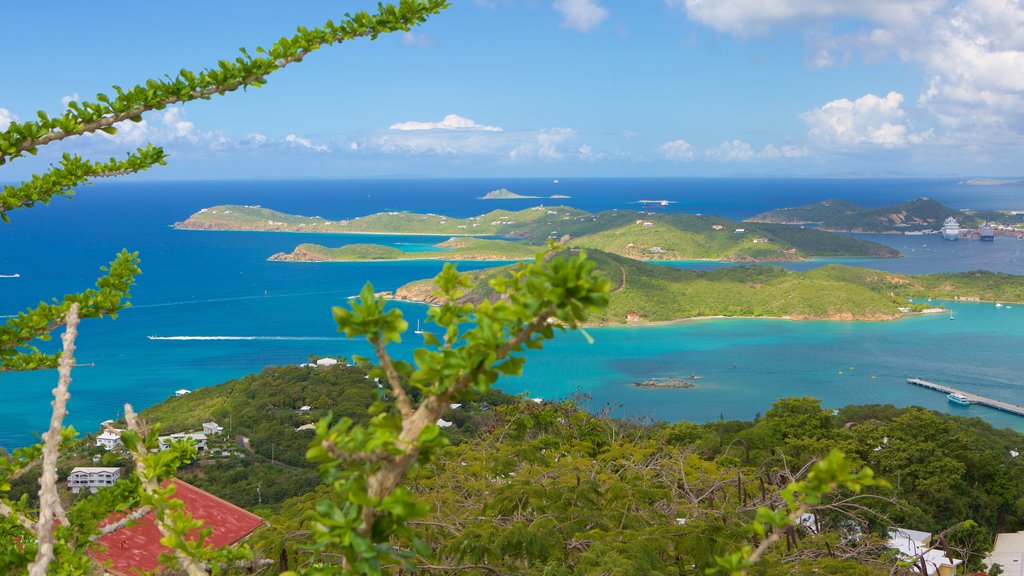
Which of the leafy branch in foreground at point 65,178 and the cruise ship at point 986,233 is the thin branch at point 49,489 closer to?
the leafy branch in foreground at point 65,178

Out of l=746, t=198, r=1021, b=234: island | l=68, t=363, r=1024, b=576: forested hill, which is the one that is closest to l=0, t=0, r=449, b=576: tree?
l=68, t=363, r=1024, b=576: forested hill

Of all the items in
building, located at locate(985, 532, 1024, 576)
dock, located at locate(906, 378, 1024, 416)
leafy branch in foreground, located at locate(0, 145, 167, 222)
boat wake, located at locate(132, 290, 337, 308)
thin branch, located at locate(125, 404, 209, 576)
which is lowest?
dock, located at locate(906, 378, 1024, 416)

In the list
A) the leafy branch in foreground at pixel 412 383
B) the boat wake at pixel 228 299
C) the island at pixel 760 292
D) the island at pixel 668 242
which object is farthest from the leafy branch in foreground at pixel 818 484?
the island at pixel 668 242

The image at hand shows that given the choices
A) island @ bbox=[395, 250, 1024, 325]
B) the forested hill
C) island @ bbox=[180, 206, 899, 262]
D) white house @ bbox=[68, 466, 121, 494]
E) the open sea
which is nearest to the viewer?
the forested hill

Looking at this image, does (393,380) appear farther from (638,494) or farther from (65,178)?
(638,494)

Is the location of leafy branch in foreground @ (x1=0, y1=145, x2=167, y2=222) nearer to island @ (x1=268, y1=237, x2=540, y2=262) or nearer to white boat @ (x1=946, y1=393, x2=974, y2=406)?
white boat @ (x1=946, y1=393, x2=974, y2=406)

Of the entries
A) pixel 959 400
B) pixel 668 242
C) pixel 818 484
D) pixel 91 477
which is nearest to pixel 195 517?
pixel 818 484

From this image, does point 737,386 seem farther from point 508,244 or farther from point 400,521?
point 508,244
